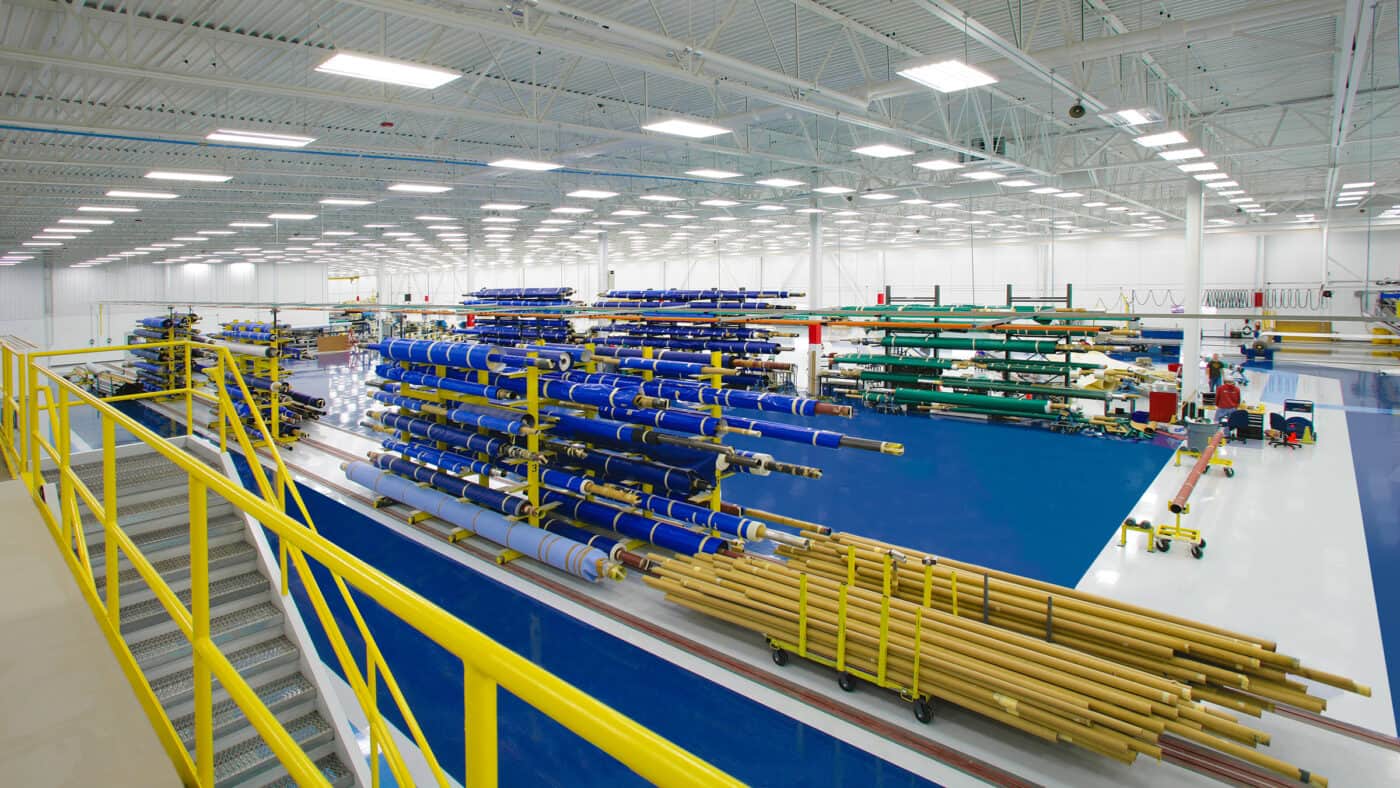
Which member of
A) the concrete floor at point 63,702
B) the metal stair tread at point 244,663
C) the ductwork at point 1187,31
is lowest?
the metal stair tread at point 244,663

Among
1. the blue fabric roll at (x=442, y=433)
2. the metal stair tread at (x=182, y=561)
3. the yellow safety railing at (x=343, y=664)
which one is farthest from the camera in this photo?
the blue fabric roll at (x=442, y=433)

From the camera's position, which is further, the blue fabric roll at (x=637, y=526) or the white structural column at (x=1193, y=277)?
the white structural column at (x=1193, y=277)

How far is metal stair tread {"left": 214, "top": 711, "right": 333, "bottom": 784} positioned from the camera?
3.69m

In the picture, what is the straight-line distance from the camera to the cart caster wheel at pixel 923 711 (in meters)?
5.59

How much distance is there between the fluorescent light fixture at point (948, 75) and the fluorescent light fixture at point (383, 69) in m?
5.12

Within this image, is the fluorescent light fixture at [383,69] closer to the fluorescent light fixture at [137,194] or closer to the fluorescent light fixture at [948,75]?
the fluorescent light fixture at [948,75]

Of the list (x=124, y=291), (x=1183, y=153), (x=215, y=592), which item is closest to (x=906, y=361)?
(x=1183, y=153)

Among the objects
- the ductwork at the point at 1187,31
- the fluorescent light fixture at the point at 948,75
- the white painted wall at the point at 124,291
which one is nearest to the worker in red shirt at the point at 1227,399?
the ductwork at the point at 1187,31

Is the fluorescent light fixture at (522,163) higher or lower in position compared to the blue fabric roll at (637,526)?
higher

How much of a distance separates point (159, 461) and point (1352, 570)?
12623mm

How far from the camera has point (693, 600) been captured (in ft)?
23.4

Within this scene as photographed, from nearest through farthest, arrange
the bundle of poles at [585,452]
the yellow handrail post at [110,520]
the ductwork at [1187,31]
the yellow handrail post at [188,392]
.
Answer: the yellow handrail post at [110,520] < the yellow handrail post at [188,392] < the ductwork at [1187,31] < the bundle of poles at [585,452]

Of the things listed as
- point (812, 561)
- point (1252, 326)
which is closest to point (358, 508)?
point (812, 561)

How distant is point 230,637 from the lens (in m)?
4.48
